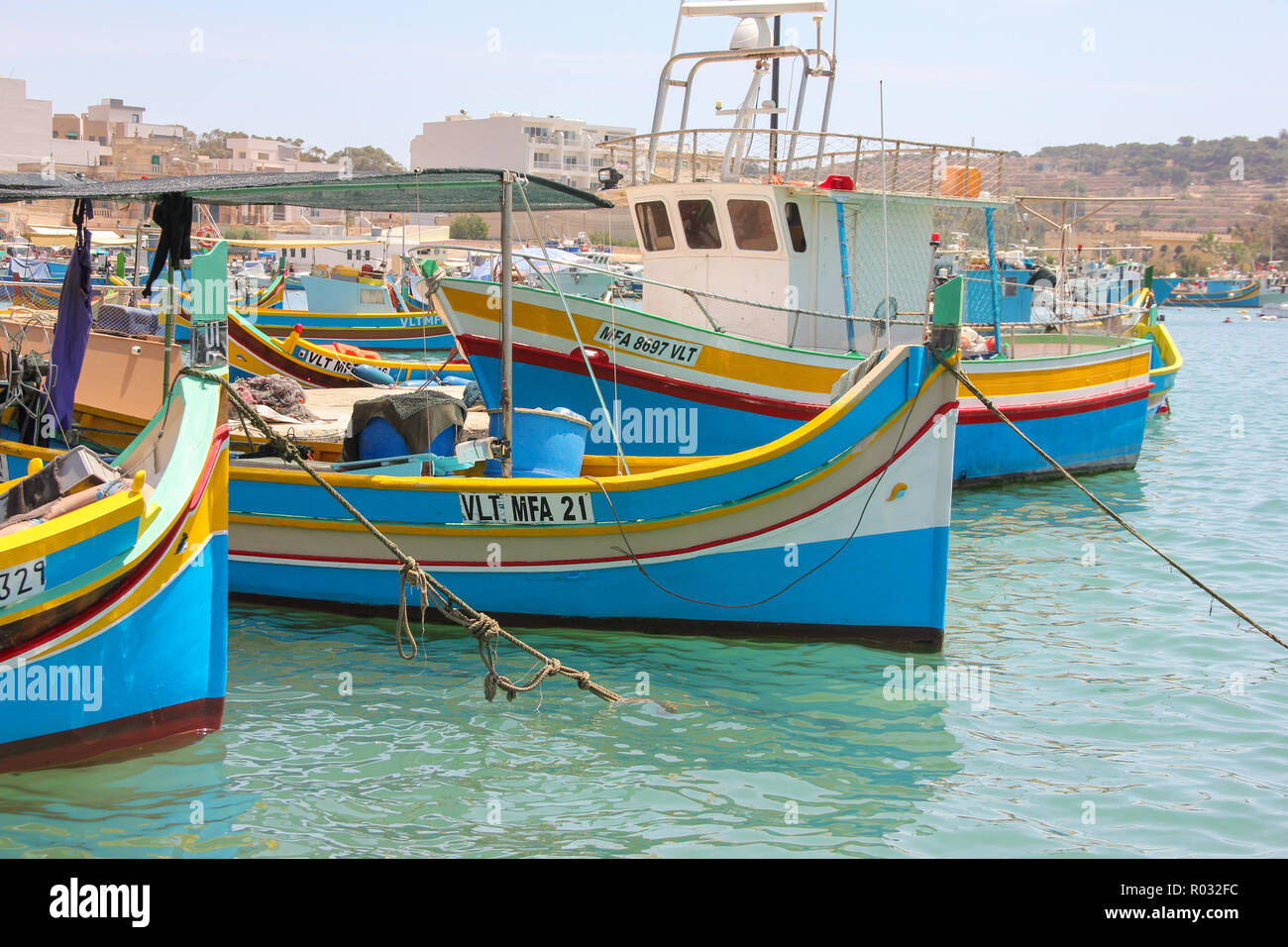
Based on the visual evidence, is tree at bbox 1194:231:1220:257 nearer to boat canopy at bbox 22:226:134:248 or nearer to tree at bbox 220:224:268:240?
tree at bbox 220:224:268:240

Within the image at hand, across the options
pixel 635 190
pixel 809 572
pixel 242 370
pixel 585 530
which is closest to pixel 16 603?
pixel 585 530

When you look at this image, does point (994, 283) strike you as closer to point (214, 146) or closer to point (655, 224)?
point (655, 224)

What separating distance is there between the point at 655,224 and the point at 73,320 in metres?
6.68

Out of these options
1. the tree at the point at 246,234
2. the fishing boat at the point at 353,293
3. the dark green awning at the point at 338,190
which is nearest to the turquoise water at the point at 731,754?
the dark green awning at the point at 338,190

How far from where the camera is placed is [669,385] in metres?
12.0

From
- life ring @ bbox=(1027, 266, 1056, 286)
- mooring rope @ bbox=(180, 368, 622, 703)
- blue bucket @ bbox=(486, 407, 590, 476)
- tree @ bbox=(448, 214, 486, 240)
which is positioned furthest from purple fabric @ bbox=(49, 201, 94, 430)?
tree @ bbox=(448, 214, 486, 240)

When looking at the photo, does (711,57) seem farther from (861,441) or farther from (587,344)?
(861,441)

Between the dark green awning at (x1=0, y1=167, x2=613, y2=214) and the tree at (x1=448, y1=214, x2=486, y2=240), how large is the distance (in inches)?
2171

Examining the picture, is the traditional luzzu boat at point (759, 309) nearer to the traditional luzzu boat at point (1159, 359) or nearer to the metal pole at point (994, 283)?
the metal pole at point (994, 283)

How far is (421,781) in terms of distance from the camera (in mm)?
5773

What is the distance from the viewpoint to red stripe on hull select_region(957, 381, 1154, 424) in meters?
13.6

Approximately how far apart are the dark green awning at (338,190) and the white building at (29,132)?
260ft
